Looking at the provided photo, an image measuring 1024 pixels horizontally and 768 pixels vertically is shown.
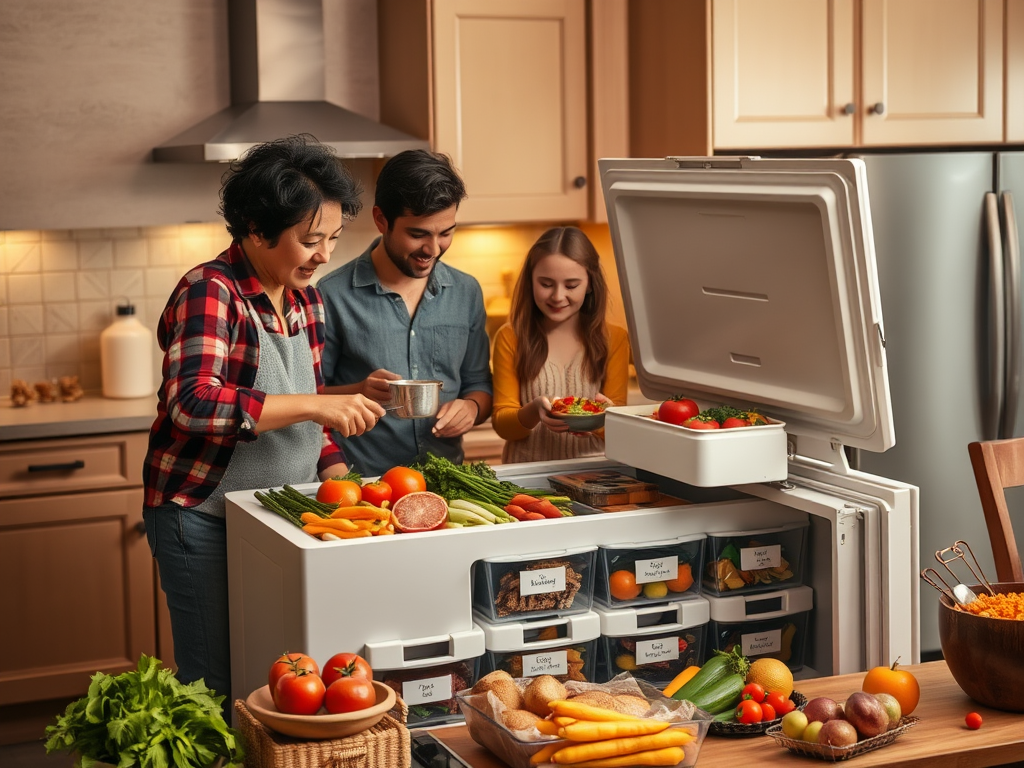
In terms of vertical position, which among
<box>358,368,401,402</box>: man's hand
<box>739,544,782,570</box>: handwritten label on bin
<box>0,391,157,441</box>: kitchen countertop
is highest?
<box>358,368,401,402</box>: man's hand

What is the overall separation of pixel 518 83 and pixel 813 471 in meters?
2.14

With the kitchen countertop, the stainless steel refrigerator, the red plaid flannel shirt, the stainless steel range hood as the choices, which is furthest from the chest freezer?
the stainless steel range hood

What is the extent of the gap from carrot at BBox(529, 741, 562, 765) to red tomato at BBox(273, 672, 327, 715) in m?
0.24

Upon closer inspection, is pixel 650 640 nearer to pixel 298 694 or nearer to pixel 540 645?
pixel 540 645

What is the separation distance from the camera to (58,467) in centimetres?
336

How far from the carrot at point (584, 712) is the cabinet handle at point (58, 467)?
7.46 ft

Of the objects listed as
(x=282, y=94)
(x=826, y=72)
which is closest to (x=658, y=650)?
(x=826, y=72)

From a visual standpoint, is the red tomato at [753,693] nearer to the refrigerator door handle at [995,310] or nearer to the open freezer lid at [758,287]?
the open freezer lid at [758,287]

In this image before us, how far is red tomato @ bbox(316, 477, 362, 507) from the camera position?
186cm

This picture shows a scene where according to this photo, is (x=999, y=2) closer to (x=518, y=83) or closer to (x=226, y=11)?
(x=518, y=83)

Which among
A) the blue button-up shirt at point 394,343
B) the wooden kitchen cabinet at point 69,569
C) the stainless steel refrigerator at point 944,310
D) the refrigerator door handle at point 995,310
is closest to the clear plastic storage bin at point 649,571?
the blue button-up shirt at point 394,343

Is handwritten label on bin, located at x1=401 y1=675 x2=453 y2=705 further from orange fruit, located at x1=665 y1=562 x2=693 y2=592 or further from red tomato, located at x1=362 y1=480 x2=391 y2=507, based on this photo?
orange fruit, located at x1=665 y1=562 x2=693 y2=592

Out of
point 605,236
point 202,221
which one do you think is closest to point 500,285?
point 605,236

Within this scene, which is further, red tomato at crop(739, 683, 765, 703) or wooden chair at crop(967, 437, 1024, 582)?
wooden chair at crop(967, 437, 1024, 582)
